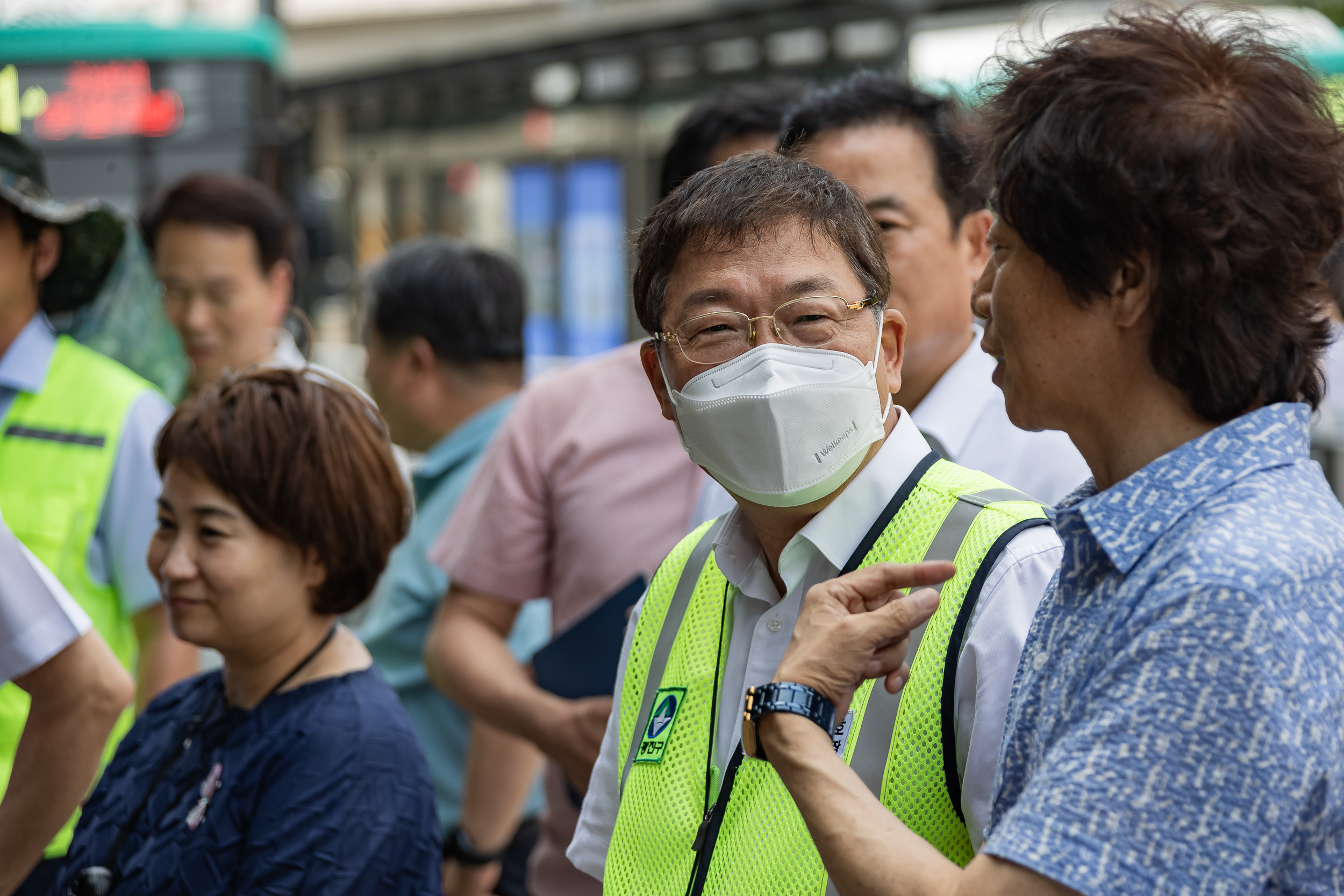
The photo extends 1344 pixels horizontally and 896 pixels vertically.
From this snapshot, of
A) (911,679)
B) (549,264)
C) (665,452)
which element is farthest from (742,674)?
(549,264)

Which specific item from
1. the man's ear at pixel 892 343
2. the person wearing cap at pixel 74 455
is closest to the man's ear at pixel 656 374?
the man's ear at pixel 892 343

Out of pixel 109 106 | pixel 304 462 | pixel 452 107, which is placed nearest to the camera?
pixel 304 462

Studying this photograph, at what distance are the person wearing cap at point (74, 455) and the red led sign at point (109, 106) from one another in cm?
517

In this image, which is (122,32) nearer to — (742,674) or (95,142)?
(95,142)

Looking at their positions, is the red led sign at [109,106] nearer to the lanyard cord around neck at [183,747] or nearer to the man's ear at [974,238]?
the lanyard cord around neck at [183,747]

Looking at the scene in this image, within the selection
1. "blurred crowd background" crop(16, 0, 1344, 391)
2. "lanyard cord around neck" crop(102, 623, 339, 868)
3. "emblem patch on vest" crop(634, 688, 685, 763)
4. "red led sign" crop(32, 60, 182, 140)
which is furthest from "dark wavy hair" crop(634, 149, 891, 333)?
"red led sign" crop(32, 60, 182, 140)

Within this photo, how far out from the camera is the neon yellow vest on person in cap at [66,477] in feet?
9.53

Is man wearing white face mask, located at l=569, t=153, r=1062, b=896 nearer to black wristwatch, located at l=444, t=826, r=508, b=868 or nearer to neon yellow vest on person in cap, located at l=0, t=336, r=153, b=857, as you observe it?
neon yellow vest on person in cap, located at l=0, t=336, r=153, b=857

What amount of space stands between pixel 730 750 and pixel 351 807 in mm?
803

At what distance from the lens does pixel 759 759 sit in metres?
1.52

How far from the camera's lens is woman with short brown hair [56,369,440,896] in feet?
7.11

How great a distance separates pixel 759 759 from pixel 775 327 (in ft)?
1.74

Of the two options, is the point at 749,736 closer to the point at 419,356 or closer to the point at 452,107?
the point at 419,356

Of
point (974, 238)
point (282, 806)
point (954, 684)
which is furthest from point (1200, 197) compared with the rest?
point (282, 806)
